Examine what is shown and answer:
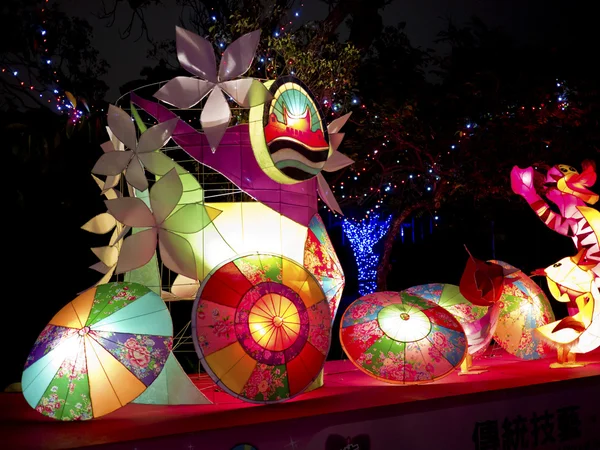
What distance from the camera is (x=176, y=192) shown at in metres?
5.09

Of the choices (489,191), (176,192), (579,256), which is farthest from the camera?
(489,191)

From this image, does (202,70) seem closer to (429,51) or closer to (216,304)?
(216,304)

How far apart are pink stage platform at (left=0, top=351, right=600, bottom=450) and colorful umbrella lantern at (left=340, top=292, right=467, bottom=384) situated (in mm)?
148

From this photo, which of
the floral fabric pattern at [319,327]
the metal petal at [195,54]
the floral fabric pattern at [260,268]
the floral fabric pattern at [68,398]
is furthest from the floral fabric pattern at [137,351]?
the metal petal at [195,54]

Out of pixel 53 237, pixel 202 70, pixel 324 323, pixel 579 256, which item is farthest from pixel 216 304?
pixel 53 237

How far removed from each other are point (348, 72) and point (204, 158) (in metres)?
4.39

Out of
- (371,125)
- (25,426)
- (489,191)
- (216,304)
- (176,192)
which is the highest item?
(371,125)

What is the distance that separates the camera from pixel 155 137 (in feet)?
17.1

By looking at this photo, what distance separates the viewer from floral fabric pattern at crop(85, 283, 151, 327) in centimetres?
486

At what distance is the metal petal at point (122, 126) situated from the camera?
5.24 meters

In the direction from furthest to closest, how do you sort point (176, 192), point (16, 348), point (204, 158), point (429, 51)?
point (429, 51) → point (16, 348) → point (204, 158) → point (176, 192)

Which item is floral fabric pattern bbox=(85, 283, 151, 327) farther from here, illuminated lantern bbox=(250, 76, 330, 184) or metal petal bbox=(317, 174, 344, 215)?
metal petal bbox=(317, 174, 344, 215)

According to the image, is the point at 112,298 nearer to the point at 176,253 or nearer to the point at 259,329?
the point at 176,253

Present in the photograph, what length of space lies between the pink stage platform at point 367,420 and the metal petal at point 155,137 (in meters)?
1.88
